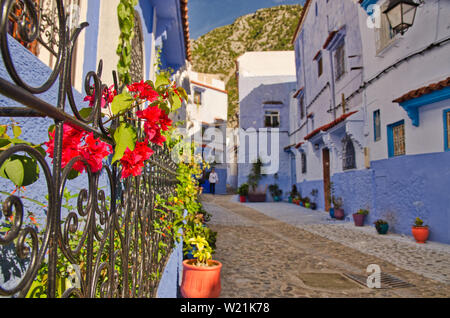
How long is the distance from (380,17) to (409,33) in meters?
1.59

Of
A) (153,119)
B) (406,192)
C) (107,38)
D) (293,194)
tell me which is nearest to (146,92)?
(153,119)

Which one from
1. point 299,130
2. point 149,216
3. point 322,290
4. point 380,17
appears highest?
point 380,17

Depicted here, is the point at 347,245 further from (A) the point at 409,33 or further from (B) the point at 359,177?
(A) the point at 409,33

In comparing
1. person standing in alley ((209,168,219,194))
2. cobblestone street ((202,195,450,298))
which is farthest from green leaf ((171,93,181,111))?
person standing in alley ((209,168,219,194))

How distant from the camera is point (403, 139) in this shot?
8125 mm

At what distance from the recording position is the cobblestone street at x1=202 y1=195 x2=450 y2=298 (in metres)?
4.17

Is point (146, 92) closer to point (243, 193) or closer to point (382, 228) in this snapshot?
point (382, 228)

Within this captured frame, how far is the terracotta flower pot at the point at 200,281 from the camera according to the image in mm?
3441

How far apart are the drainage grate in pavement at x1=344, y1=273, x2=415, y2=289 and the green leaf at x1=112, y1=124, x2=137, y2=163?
14.3 feet

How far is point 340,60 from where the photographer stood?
11.8 metres

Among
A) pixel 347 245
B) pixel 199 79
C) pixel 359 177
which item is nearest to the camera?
pixel 347 245

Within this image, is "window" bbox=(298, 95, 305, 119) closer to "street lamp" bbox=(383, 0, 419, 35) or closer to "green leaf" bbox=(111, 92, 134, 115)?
"street lamp" bbox=(383, 0, 419, 35)

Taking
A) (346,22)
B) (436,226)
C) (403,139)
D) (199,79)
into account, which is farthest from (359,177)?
(199,79)

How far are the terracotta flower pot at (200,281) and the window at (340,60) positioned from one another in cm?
1038
